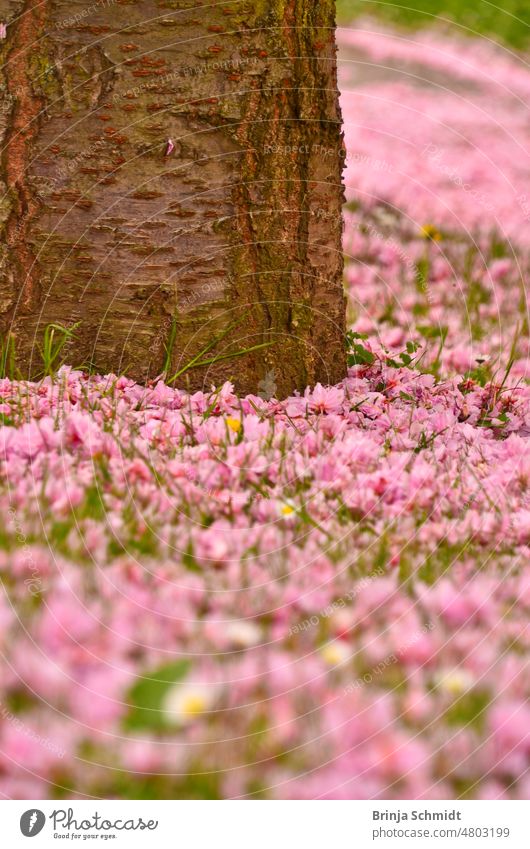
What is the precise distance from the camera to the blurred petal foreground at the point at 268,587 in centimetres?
203

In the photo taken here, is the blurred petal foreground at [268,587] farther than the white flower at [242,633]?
No

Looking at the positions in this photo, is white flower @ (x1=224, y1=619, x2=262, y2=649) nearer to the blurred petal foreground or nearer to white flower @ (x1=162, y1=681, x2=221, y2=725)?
the blurred petal foreground

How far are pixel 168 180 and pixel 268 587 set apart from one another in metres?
1.96

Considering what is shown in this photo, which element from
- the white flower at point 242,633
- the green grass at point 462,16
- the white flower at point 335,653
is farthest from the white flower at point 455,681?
the green grass at point 462,16

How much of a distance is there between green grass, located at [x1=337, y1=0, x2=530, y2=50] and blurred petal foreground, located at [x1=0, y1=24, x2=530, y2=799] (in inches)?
728

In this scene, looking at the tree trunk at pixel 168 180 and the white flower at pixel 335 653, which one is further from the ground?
the tree trunk at pixel 168 180

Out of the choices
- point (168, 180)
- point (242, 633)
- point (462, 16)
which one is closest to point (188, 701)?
point (242, 633)
